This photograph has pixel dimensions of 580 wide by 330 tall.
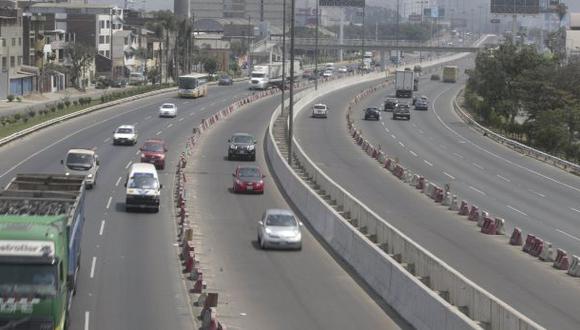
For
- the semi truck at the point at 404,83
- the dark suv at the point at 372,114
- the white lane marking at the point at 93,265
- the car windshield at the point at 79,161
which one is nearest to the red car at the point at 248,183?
the car windshield at the point at 79,161

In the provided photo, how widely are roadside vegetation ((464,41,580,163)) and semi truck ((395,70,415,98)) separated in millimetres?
16664

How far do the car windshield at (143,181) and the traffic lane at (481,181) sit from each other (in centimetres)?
1413

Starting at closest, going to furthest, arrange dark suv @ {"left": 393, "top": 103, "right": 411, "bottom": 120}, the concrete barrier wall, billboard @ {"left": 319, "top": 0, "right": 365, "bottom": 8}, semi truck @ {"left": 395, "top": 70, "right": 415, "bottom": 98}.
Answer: the concrete barrier wall → dark suv @ {"left": 393, "top": 103, "right": 411, "bottom": 120} → semi truck @ {"left": 395, "top": 70, "right": 415, "bottom": 98} → billboard @ {"left": 319, "top": 0, "right": 365, "bottom": 8}

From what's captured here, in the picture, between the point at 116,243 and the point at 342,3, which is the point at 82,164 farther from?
the point at 342,3

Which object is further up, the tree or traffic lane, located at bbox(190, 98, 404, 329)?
the tree

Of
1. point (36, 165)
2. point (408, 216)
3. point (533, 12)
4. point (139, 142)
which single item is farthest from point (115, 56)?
point (408, 216)

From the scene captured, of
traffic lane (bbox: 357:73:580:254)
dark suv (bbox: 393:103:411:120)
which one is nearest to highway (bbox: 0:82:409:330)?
traffic lane (bbox: 357:73:580:254)

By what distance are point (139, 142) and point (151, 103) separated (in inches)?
1375

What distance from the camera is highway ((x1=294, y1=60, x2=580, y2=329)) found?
31.1 m

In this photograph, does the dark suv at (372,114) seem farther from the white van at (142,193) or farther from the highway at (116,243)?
the white van at (142,193)

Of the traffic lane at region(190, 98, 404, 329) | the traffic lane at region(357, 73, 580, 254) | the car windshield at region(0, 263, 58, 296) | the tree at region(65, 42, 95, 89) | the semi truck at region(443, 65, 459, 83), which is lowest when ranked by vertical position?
the traffic lane at region(357, 73, 580, 254)

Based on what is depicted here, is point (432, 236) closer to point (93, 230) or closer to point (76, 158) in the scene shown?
point (93, 230)

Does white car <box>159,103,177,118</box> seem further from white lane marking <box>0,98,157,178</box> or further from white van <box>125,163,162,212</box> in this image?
white van <box>125,163,162,212</box>

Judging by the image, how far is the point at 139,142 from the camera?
68.2 m
